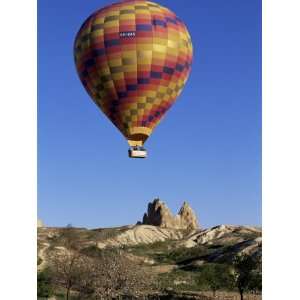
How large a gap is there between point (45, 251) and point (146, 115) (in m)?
64.9

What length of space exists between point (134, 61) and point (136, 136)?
15.7ft

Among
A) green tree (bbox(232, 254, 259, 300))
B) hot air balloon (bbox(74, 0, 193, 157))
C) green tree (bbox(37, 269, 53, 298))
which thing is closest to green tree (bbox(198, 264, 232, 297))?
green tree (bbox(232, 254, 259, 300))

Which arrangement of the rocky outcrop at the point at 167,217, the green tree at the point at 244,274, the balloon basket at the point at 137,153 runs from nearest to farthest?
1. the balloon basket at the point at 137,153
2. the green tree at the point at 244,274
3. the rocky outcrop at the point at 167,217

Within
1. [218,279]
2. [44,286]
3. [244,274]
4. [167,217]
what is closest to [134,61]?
[244,274]

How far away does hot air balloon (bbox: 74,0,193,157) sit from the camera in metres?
40.1

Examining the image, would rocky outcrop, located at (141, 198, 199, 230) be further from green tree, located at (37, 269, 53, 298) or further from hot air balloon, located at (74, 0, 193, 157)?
hot air balloon, located at (74, 0, 193, 157)

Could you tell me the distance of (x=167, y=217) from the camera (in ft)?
541

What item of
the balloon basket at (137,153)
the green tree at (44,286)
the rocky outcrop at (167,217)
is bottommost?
the green tree at (44,286)

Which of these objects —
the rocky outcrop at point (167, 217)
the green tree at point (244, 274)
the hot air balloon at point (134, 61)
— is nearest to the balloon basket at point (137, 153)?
the hot air balloon at point (134, 61)

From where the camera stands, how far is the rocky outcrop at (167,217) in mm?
164125

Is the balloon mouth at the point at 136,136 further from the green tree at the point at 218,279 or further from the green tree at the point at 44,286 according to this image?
the green tree at the point at 218,279
